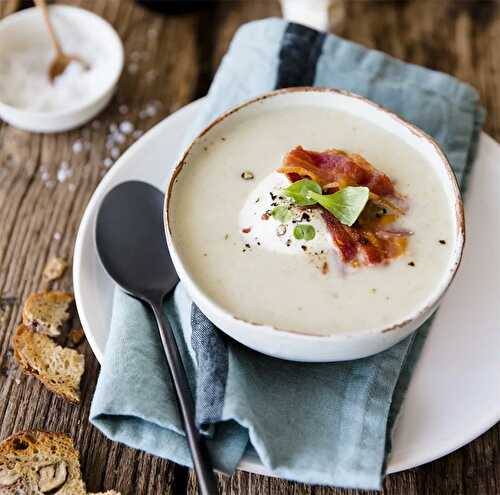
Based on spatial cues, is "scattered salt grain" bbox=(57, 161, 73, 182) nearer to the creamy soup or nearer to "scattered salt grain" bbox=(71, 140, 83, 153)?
"scattered salt grain" bbox=(71, 140, 83, 153)

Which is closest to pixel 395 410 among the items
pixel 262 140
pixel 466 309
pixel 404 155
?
pixel 466 309

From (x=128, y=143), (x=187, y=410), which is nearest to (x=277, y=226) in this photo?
(x=187, y=410)

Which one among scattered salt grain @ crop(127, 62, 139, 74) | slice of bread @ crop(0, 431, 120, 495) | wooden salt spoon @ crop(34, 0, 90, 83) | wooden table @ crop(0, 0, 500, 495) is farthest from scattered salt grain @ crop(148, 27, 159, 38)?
slice of bread @ crop(0, 431, 120, 495)

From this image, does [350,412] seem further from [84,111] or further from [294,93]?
[84,111]

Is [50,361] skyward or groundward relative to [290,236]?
groundward

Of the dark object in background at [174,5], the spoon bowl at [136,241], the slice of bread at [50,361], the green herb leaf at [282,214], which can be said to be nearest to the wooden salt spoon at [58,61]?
the dark object in background at [174,5]

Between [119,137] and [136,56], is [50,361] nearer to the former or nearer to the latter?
[119,137]

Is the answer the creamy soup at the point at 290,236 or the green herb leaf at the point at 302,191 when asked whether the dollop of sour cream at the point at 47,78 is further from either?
the green herb leaf at the point at 302,191
